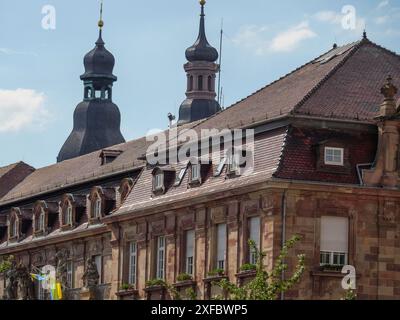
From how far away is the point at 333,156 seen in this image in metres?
78.0

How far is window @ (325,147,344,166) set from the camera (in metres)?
77.8

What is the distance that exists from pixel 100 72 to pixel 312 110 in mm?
119530

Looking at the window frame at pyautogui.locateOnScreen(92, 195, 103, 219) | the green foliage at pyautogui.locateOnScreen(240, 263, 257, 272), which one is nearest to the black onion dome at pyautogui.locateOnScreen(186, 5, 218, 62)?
the window frame at pyautogui.locateOnScreen(92, 195, 103, 219)

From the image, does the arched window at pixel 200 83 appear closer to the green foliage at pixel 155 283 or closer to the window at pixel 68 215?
the window at pixel 68 215

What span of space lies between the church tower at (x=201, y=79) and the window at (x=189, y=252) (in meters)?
109

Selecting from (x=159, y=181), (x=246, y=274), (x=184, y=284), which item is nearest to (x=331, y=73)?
(x=246, y=274)

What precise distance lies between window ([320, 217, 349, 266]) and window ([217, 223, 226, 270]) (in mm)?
6127

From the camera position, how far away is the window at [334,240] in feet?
255

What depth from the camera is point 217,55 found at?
197m

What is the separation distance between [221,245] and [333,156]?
7954 mm

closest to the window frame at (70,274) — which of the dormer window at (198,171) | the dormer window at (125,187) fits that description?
the dormer window at (125,187)

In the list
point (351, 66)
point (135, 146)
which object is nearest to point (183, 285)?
point (351, 66)
